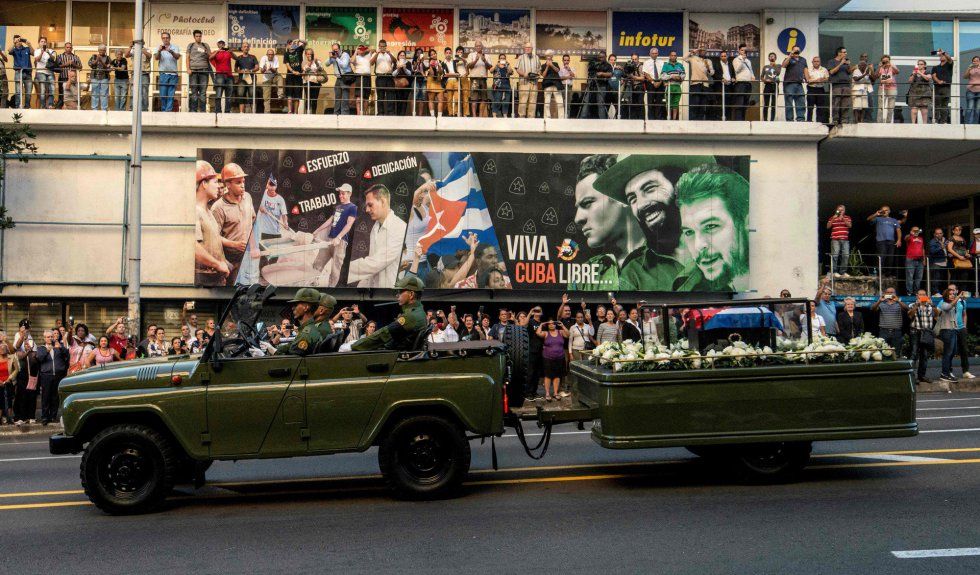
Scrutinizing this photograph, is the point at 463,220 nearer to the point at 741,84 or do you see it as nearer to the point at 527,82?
the point at 527,82

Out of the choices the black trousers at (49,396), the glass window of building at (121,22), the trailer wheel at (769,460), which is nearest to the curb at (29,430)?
the black trousers at (49,396)

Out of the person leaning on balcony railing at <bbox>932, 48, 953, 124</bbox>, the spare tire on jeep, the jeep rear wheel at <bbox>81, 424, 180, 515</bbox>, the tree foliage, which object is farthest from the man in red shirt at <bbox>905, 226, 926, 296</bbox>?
the tree foliage

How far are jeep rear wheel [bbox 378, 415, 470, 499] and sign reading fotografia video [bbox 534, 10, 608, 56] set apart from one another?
18.9 metres

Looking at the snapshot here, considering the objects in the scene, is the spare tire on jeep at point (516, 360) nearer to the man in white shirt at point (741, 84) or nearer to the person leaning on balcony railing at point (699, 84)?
the person leaning on balcony railing at point (699, 84)

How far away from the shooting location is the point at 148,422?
28.2 ft

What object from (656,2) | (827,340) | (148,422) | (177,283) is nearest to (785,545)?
(827,340)

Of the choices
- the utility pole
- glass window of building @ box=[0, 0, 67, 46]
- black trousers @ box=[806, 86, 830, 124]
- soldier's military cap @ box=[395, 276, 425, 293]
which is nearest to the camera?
soldier's military cap @ box=[395, 276, 425, 293]

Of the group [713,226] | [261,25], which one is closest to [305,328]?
[713,226]

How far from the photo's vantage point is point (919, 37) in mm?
26625

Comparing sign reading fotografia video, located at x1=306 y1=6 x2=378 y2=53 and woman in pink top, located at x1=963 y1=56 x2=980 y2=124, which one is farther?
sign reading fotografia video, located at x1=306 y1=6 x2=378 y2=53

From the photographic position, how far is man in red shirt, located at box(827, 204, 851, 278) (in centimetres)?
2270

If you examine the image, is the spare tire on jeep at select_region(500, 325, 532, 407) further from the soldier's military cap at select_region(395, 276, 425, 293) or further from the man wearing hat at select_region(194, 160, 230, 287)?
the man wearing hat at select_region(194, 160, 230, 287)

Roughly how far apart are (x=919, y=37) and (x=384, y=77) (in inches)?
622

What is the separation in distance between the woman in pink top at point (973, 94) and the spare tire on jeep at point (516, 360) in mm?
19153
